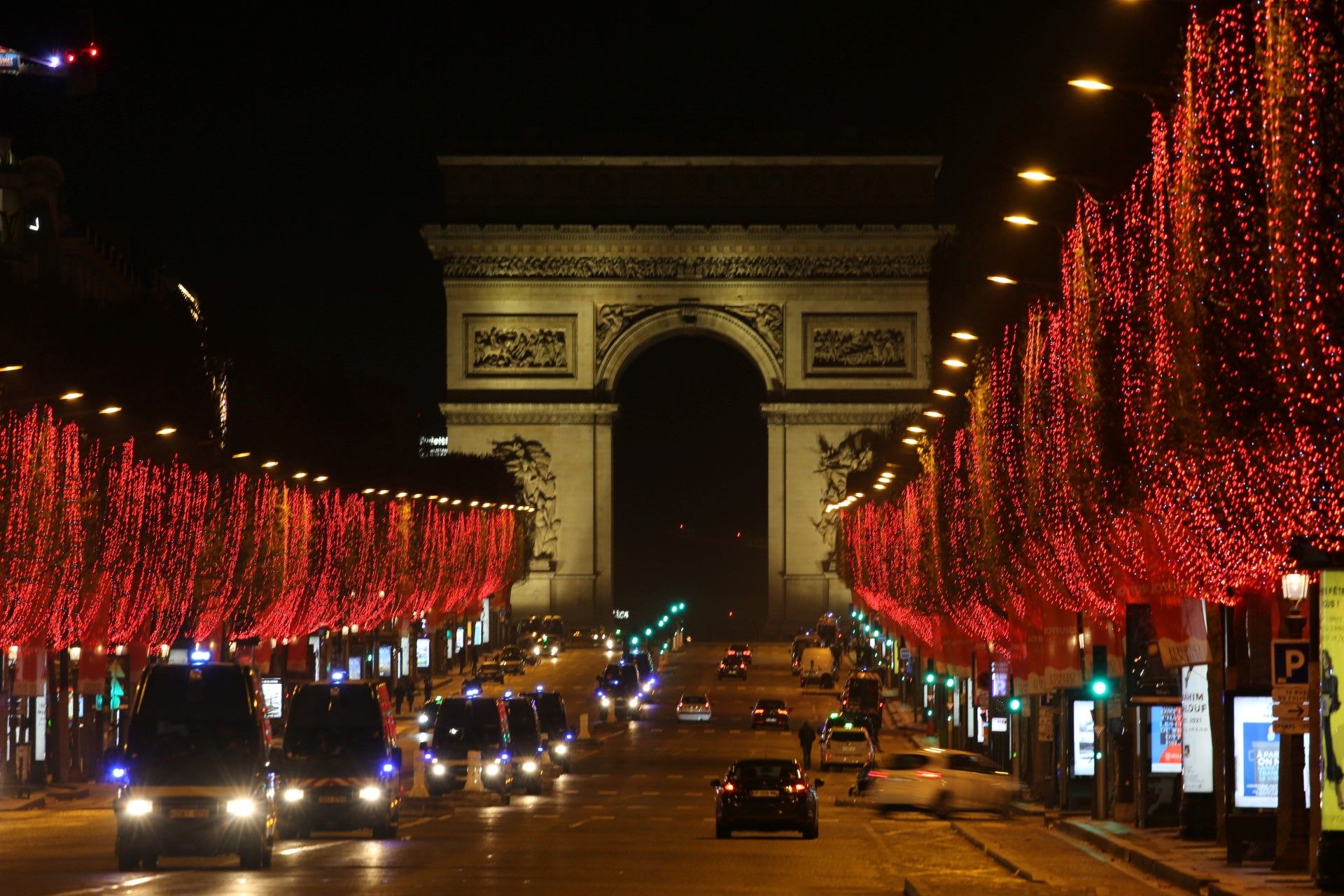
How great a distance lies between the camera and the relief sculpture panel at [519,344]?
124625 millimetres

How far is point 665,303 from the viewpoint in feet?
412

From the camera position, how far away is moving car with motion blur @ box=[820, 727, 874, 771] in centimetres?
5919

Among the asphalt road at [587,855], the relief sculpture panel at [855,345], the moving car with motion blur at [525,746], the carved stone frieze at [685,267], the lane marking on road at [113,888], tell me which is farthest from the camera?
the relief sculpture panel at [855,345]

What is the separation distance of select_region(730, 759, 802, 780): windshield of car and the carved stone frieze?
88.3 meters

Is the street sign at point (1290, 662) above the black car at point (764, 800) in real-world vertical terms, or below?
above

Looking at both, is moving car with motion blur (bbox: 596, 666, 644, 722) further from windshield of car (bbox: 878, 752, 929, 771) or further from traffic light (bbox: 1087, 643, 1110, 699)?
traffic light (bbox: 1087, 643, 1110, 699)

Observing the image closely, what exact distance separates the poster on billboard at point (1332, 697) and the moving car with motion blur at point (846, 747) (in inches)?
1357

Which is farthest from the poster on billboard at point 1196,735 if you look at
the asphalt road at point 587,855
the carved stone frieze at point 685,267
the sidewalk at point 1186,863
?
the carved stone frieze at point 685,267

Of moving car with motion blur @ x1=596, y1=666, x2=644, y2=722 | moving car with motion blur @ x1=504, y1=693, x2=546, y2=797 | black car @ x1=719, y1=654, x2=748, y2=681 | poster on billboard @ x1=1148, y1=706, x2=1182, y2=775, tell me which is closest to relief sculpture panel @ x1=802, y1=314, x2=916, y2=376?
black car @ x1=719, y1=654, x2=748, y2=681

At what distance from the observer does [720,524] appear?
176m

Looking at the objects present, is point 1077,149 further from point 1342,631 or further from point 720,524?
Result: point 720,524

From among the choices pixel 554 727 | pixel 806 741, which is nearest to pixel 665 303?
pixel 554 727

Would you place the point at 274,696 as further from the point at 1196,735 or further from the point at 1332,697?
the point at 1332,697

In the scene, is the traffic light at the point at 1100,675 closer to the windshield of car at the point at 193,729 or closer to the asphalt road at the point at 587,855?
the asphalt road at the point at 587,855
